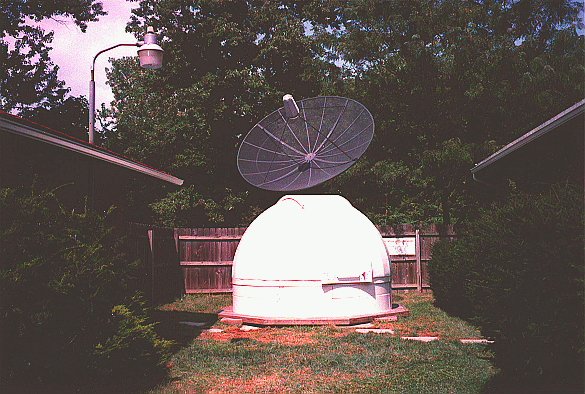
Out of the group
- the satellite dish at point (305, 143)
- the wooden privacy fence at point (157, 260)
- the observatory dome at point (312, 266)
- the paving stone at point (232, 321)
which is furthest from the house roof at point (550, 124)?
the wooden privacy fence at point (157, 260)

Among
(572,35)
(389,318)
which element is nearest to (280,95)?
(572,35)

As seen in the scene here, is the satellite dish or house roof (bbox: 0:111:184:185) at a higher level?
the satellite dish

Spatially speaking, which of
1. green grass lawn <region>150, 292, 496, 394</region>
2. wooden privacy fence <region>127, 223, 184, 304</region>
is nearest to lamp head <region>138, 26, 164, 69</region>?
wooden privacy fence <region>127, 223, 184, 304</region>

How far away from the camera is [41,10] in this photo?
1124 inches

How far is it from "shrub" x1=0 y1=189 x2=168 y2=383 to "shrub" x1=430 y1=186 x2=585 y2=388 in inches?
175

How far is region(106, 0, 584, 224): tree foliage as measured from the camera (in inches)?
863

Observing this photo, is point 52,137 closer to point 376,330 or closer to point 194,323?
point 194,323

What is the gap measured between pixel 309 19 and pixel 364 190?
1427cm

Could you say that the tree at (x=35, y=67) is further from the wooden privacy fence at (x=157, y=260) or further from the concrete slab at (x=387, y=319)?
the concrete slab at (x=387, y=319)

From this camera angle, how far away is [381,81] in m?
23.4

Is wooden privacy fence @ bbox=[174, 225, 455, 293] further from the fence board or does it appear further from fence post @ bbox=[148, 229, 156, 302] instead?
fence post @ bbox=[148, 229, 156, 302]

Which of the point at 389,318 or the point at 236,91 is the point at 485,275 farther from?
the point at 236,91

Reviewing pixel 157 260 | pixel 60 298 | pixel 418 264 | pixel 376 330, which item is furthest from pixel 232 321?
pixel 418 264

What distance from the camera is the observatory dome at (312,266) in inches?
528
